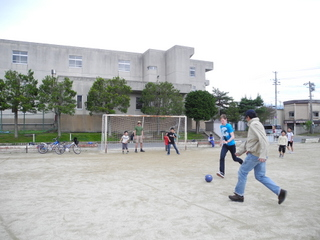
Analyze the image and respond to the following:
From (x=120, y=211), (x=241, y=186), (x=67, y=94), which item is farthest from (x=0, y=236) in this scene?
(x=67, y=94)

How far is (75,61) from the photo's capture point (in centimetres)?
3597

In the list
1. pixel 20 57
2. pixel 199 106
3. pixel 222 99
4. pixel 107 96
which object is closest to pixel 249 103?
pixel 222 99

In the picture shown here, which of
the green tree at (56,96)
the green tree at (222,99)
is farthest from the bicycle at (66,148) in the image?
the green tree at (222,99)

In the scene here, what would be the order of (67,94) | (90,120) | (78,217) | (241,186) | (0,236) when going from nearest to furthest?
1. (0,236)
2. (78,217)
3. (241,186)
4. (67,94)
5. (90,120)

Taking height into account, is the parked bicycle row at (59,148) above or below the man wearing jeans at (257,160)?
below

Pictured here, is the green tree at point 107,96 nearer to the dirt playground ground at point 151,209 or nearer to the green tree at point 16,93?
the green tree at point 16,93

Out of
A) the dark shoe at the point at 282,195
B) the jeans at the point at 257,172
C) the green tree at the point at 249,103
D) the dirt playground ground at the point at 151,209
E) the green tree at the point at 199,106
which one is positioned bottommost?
the dirt playground ground at the point at 151,209

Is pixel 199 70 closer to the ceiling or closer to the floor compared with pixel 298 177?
closer to the ceiling

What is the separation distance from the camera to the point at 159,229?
3744 millimetres

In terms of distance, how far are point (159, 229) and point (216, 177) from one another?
436 centimetres

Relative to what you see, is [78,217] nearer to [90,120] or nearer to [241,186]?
[241,186]

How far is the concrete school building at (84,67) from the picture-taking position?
103 feet

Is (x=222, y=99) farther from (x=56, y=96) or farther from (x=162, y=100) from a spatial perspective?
(x=56, y=96)

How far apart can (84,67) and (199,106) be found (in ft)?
56.7
